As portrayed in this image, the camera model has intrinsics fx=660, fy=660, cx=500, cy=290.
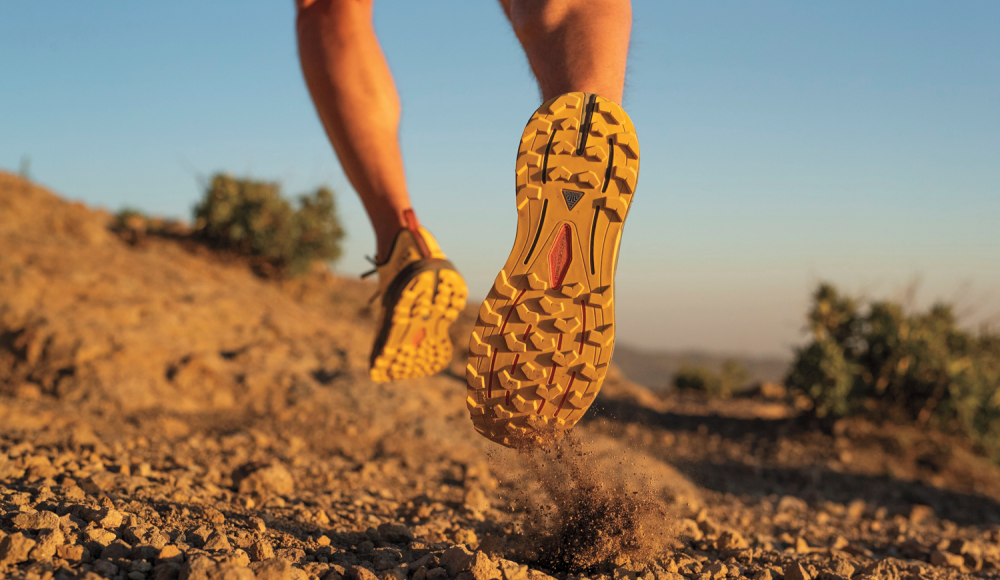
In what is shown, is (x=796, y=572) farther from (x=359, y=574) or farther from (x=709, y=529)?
(x=359, y=574)

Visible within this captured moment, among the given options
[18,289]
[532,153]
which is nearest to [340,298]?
[18,289]

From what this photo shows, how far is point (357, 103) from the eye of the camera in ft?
7.63

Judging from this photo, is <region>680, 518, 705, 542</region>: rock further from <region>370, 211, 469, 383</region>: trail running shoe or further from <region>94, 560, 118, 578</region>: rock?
<region>94, 560, 118, 578</region>: rock

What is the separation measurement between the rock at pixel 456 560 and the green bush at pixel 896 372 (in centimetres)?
463

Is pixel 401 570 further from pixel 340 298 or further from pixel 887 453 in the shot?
pixel 340 298

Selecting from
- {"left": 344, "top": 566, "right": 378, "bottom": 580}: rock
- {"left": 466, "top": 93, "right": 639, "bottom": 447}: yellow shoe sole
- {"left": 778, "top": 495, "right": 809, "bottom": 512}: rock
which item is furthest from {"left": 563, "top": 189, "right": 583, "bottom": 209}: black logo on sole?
{"left": 778, "top": 495, "right": 809, "bottom": 512}: rock

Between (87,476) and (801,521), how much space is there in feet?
9.38

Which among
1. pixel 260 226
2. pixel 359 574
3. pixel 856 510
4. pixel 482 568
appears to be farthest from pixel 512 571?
pixel 260 226

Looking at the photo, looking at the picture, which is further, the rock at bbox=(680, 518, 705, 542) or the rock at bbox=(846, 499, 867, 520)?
the rock at bbox=(846, 499, 867, 520)

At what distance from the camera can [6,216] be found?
571 cm

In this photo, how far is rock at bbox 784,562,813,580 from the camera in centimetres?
150

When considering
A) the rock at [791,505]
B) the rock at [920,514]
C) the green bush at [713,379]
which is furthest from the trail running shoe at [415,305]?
the green bush at [713,379]

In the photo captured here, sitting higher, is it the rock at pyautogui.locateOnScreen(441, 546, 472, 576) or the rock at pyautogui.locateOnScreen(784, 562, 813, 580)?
the rock at pyautogui.locateOnScreen(784, 562, 813, 580)

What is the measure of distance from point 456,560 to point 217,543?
0.49 m
